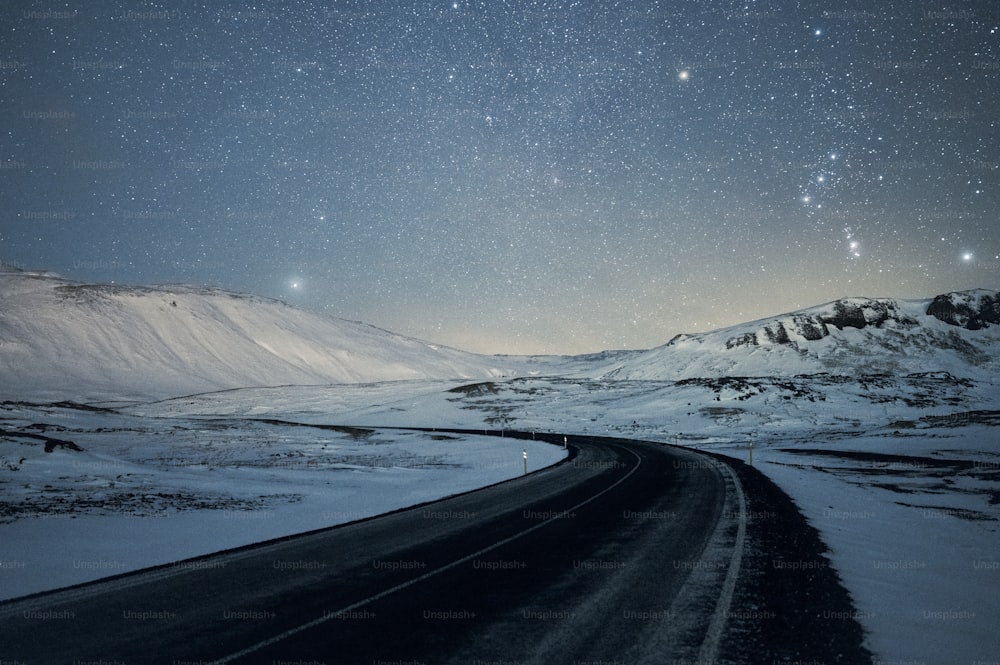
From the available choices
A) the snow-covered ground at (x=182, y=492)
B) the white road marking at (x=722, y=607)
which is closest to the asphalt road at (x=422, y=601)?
the white road marking at (x=722, y=607)

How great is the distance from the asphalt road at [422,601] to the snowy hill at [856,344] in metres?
153

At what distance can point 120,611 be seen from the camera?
270 inches

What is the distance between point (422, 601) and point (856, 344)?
188617 mm

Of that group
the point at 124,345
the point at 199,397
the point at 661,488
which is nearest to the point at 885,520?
the point at 661,488

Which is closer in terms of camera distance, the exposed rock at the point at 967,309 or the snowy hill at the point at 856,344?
the snowy hill at the point at 856,344

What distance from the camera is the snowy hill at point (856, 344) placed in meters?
152

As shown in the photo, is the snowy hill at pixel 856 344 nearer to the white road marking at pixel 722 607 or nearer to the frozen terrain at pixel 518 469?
the frozen terrain at pixel 518 469

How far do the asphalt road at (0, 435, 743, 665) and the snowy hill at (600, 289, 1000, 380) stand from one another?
152811 mm

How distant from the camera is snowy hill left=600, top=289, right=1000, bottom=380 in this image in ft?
499

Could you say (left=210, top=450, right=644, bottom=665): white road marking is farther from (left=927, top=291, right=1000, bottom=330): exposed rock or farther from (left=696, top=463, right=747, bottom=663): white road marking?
(left=927, top=291, right=1000, bottom=330): exposed rock

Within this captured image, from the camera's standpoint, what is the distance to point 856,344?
542 feet

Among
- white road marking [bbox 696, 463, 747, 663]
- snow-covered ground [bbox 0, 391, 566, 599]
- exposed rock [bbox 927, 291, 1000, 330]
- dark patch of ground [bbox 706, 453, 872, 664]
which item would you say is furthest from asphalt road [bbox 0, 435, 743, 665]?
exposed rock [bbox 927, 291, 1000, 330]

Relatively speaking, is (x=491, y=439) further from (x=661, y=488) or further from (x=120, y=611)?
(x=120, y=611)

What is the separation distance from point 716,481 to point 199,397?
13127cm
